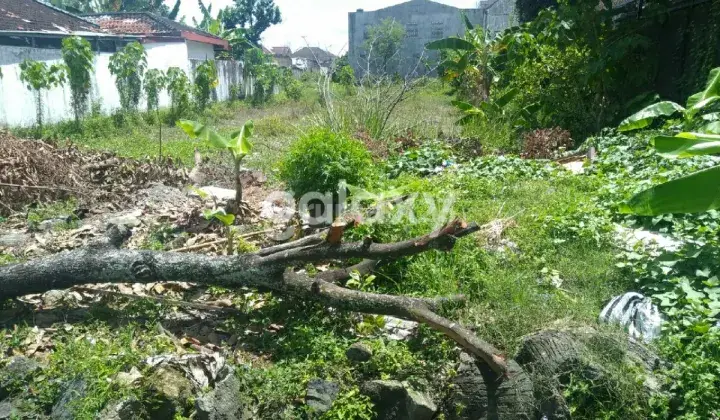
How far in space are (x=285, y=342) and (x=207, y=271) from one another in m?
0.74

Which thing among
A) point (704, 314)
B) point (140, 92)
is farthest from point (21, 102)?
point (704, 314)

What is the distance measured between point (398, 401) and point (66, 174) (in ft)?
18.1

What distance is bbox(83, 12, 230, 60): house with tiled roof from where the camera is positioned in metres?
22.1

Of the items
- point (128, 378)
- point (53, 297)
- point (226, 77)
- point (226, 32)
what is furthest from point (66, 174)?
point (226, 32)

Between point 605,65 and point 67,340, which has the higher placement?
point 605,65

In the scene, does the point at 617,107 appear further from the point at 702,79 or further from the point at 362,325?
the point at 362,325

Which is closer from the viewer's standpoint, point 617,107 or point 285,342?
point 285,342

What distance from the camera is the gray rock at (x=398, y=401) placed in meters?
3.21

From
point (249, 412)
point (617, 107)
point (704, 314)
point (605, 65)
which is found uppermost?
point (605, 65)

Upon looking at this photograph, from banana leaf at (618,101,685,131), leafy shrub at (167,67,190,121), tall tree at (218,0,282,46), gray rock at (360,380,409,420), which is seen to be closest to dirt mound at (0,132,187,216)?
gray rock at (360,380,409,420)

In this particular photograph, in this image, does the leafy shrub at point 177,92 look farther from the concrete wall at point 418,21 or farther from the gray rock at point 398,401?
the concrete wall at point 418,21

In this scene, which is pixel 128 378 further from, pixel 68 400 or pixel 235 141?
pixel 235 141

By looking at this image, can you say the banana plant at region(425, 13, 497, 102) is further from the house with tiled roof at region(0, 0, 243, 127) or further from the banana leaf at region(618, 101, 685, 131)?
the house with tiled roof at region(0, 0, 243, 127)

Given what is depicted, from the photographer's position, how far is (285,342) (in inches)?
147
